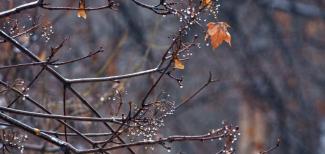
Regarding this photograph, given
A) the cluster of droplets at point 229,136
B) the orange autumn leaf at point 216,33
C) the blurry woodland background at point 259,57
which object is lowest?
the cluster of droplets at point 229,136

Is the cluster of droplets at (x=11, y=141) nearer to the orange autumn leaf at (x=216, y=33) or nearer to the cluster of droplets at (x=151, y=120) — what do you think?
the cluster of droplets at (x=151, y=120)

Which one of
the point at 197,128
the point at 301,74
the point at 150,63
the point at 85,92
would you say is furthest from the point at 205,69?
the point at 85,92

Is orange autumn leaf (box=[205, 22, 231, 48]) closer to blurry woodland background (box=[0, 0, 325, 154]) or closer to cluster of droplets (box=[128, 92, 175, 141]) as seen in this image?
cluster of droplets (box=[128, 92, 175, 141])

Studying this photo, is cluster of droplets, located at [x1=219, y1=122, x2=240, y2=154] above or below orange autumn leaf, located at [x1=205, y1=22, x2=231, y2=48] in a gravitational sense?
below

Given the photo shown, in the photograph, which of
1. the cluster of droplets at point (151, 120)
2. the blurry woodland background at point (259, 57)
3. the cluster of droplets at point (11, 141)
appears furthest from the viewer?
the blurry woodland background at point (259, 57)

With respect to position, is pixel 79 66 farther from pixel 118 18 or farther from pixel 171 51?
pixel 171 51

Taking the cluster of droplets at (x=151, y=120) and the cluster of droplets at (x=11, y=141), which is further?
the cluster of droplets at (x=11, y=141)

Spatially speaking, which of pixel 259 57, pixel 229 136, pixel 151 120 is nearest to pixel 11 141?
pixel 151 120

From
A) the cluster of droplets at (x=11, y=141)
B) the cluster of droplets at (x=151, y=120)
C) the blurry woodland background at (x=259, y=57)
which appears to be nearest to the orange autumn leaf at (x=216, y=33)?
the cluster of droplets at (x=151, y=120)

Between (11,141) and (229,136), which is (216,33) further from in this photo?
(11,141)

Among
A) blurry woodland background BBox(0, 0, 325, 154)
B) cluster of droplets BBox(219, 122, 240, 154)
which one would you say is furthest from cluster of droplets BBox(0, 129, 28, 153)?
blurry woodland background BBox(0, 0, 325, 154)

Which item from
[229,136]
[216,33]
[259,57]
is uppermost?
[259,57]

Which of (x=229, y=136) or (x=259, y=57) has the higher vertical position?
(x=259, y=57)

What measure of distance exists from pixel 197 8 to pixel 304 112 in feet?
34.4
